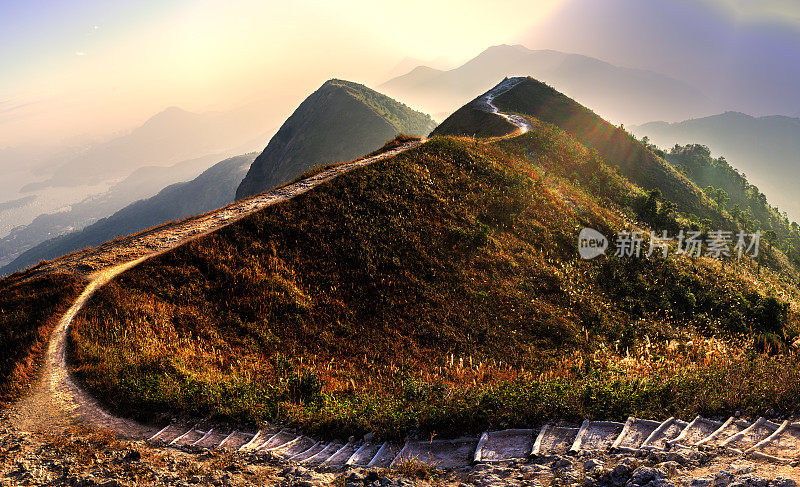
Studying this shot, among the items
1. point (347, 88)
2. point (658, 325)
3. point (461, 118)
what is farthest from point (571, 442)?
point (347, 88)

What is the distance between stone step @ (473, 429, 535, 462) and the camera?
23.4 ft

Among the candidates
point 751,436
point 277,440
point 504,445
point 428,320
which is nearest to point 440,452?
point 504,445

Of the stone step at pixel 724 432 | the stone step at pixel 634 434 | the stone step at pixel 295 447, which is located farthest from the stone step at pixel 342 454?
the stone step at pixel 724 432

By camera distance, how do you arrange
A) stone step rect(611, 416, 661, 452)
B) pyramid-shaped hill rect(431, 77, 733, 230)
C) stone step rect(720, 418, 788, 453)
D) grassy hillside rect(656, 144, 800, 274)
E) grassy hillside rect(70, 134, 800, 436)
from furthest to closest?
grassy hillside rect(656, 144, 800, 274)
pyramid-shaped hill rect(431, 77, 733, 230)
grassy hillside rect(70, 134, 800, 436)
stone step rect(611, 416, 661, 452)
stone step rect(720, 418, 788, 453)

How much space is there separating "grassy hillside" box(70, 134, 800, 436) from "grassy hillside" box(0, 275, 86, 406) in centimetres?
104

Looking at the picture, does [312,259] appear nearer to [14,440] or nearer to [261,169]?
[14,440]

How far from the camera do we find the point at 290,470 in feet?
23.2

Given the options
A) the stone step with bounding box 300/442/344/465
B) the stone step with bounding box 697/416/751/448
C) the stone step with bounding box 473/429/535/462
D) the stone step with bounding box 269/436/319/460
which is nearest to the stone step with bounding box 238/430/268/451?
the stone step with bounding box 269/436/319/460

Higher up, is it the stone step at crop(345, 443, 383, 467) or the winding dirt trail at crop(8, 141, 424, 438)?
the winding dirt trail at crop(8, 141, 424, 438)

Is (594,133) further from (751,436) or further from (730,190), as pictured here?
(751,436)

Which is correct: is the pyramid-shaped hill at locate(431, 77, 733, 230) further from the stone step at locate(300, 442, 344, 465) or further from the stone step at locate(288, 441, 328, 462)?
the stone step at locate(288, 441, 328, 462)

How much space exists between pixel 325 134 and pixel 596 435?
165 metres

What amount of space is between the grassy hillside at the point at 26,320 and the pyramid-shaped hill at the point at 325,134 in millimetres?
134591

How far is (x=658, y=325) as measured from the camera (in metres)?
19.1
